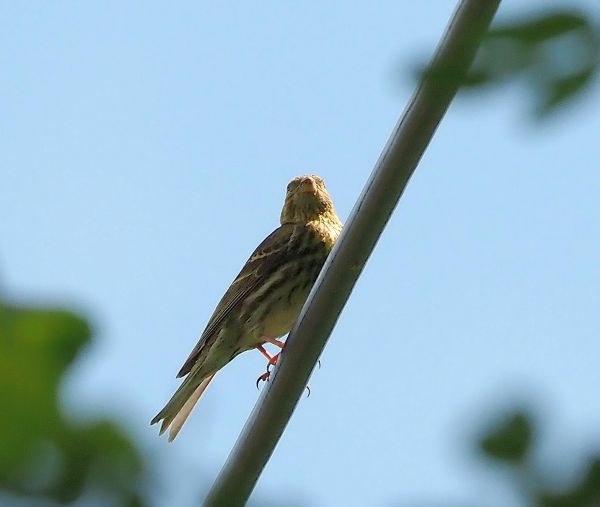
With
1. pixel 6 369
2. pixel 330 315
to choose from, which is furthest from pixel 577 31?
pixel 330 315

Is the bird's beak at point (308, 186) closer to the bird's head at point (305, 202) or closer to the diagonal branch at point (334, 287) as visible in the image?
the bird's head at point (305, 202)

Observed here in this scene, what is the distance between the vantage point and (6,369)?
526 millimetres

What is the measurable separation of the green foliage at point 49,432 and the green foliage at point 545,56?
32 centimetres

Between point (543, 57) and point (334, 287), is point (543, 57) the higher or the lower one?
the lower one

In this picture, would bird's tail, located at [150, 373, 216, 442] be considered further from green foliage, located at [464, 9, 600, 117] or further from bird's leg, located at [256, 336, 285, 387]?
green foliage, located at [464, 9, 600, 117]

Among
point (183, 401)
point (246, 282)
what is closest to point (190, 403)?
point (183, 401)

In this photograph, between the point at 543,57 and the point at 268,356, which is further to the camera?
the point at 268,356

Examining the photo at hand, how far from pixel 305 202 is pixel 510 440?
8543mm

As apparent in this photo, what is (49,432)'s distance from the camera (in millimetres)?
558

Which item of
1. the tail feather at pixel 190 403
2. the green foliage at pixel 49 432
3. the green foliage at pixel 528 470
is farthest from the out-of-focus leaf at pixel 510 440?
the tail feather at pixel 190 403

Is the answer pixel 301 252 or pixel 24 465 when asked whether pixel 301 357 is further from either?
pixel 301 252

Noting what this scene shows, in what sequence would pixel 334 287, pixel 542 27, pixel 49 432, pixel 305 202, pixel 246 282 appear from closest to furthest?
pixel 49 432, pixel 542 27, pixel 334 287, pixel 246 282, pixel 305 202

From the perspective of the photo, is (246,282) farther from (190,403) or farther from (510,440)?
(510,440)

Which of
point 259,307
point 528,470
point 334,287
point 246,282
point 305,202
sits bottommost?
point 528,470
